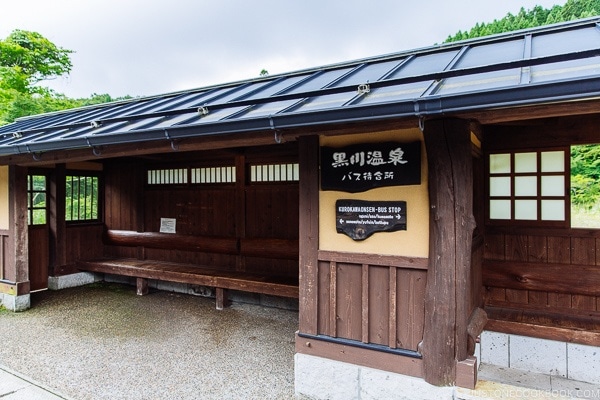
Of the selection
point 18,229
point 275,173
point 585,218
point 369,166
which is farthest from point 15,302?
point 585,218

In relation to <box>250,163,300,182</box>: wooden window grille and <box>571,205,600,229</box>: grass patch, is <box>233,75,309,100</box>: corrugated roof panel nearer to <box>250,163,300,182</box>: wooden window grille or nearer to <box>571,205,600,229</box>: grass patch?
<box>250,163,300,182</box>: wooden window grille

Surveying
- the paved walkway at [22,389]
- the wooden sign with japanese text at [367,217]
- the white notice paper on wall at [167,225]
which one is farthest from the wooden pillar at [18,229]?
the wooden sign with japanese text at [367,217]

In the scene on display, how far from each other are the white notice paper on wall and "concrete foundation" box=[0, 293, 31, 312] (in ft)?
7.48

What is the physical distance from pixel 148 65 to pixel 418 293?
133 feet

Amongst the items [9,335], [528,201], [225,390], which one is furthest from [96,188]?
[528,201]

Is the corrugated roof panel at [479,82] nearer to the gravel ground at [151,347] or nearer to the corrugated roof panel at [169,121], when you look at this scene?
the corrugated roof panel at [169,121]

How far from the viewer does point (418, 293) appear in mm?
2900

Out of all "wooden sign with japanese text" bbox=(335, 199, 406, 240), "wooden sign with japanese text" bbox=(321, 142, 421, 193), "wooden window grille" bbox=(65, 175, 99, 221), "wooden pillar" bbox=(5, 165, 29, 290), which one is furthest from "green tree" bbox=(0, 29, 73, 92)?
"wooden sign with japanese text" bbox=(335, 199, 406, 240)

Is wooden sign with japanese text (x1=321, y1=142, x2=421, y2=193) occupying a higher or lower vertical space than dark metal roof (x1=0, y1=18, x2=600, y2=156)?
lower

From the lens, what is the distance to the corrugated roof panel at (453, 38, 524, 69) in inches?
134

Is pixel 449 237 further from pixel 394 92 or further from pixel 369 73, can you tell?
pixel 369 73

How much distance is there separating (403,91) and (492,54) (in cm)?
171

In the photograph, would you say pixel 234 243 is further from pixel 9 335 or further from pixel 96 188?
pixel 96 188

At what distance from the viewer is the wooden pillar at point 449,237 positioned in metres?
2.70
